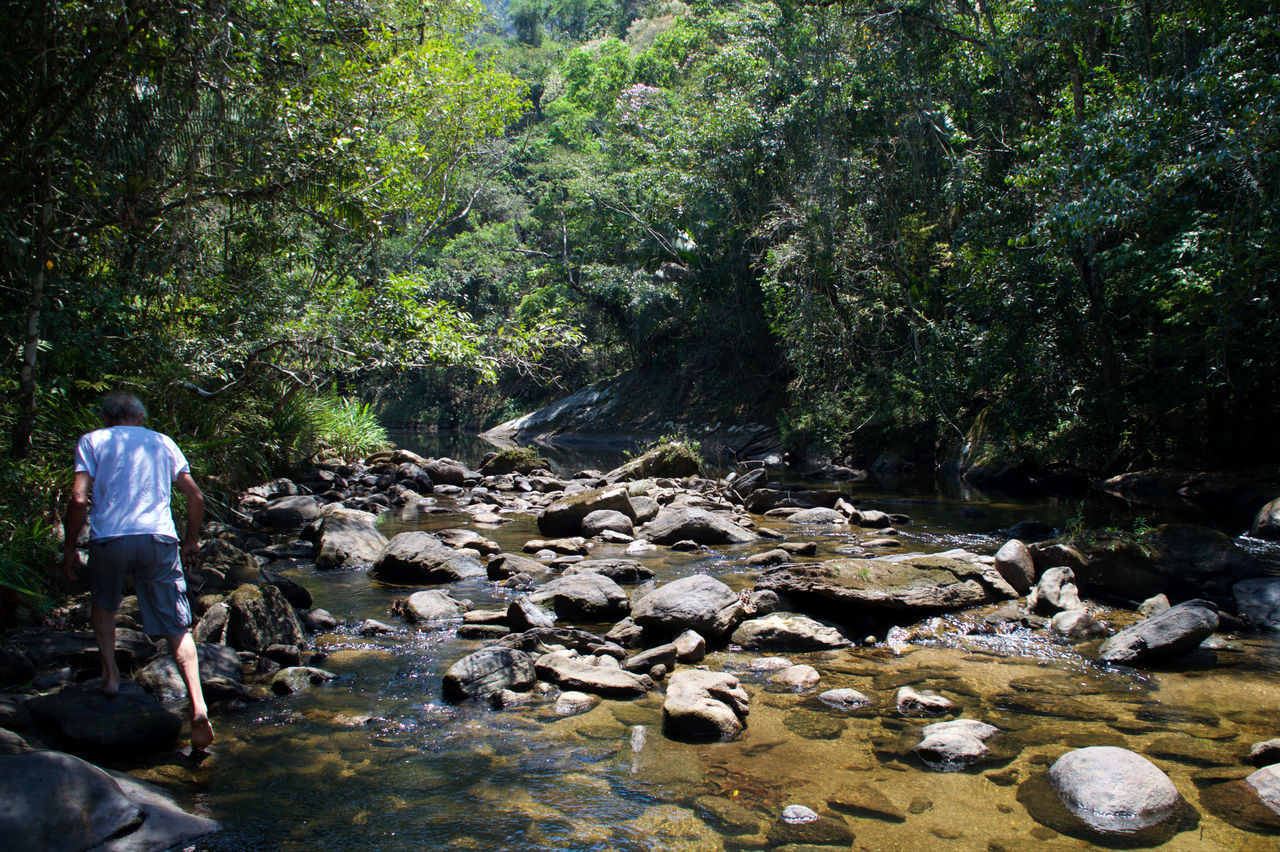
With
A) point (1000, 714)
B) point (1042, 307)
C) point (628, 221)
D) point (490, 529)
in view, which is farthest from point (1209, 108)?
point (628, 221)

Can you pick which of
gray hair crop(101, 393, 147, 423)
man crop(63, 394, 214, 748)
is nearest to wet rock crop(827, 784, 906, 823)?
man crop(63, 394, 214, 748)

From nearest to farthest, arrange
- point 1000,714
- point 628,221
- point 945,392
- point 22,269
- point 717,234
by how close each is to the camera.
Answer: point 1000,714 < point 22,269 < point 945,392 < point 717,234 < point 628,221

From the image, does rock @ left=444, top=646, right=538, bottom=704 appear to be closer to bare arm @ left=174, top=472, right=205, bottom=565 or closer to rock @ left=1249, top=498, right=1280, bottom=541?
bare arm @ left=174, top=472, right=205, bottom=565

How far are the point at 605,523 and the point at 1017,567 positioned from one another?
5.22 meters

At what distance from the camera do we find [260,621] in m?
5.74

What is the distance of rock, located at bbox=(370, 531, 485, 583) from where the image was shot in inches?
323

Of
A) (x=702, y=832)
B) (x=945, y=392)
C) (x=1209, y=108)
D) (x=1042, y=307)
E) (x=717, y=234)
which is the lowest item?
(x=702, y=832)

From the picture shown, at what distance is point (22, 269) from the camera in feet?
19.2

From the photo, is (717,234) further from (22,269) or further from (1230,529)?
(22,269)

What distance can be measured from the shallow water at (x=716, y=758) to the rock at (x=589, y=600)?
1116mm

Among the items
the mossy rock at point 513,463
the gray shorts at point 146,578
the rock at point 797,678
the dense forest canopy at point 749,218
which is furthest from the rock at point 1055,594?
the mossy rock at point 513,463

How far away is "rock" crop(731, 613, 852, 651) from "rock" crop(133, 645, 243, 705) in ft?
11.5

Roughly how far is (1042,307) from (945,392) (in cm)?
394

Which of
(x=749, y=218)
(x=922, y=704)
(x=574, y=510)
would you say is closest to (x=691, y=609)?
(x=922, y=704)
